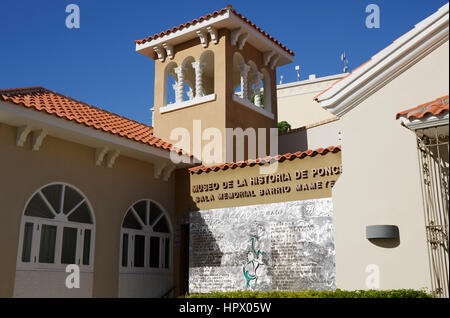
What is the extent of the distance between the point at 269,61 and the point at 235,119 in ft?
11.4

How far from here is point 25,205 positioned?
35.6ft

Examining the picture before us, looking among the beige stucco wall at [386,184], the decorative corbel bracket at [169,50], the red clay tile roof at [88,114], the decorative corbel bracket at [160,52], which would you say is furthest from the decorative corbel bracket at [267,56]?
the beige stucco wall at [386,184]

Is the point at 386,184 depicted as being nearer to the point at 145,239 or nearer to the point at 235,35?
the point at 145,239

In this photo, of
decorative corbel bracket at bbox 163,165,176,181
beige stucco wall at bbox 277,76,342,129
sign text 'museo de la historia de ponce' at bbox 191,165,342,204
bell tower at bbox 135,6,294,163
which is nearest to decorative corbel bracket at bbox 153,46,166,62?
bell tower at bbox 135,6,294,163

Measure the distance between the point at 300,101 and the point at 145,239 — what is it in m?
17.4

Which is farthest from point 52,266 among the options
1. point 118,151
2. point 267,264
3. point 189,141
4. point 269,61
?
point 269,61

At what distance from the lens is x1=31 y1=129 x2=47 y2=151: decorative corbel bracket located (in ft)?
36.8

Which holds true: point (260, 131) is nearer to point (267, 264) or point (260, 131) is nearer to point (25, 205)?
point (267, 264)

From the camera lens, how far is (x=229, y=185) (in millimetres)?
12484

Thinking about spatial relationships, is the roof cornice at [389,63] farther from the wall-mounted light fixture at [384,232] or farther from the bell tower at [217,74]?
the bell tower at [217,74]

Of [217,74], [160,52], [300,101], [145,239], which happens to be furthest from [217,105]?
[300,101]

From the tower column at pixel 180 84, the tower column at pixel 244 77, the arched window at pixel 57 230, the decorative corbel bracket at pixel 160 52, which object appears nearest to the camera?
the arched window at pixel 57 230

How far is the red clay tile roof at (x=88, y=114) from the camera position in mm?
12727
